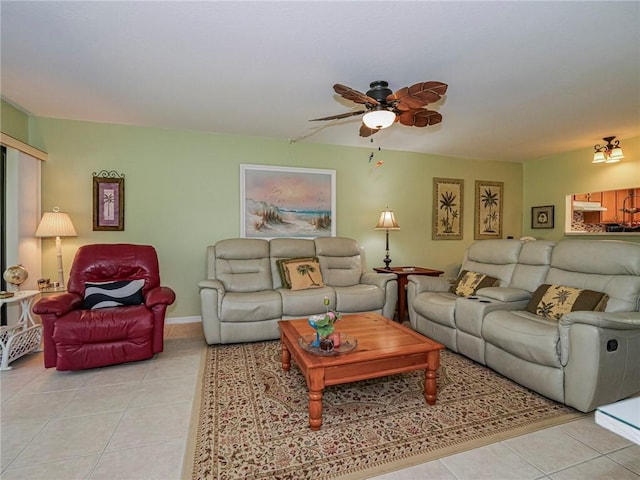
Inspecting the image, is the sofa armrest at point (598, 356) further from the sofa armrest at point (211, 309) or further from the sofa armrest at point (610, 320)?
the sofa armrest at point (211, 309)

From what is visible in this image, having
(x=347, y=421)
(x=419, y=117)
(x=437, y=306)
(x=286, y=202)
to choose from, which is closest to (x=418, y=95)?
(x=419, y=117)

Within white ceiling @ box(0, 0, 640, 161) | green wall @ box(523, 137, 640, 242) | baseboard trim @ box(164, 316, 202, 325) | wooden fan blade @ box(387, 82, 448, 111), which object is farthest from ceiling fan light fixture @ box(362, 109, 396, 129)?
green wall @ box(523, 137, 640, 242)

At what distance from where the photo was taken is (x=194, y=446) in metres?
1.65

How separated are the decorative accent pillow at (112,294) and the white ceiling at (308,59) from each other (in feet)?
5.89

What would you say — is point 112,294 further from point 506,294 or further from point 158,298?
point 506,294

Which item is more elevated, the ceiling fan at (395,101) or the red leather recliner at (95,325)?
the ceiling fan at (395,101)

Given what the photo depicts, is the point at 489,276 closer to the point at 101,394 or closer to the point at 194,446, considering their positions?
the point at 194,446

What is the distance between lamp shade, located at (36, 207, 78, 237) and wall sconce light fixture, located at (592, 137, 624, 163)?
6513 mm

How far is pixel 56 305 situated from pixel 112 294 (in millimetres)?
431

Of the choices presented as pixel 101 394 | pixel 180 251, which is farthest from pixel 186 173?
pixel 101 394

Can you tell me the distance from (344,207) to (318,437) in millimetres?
3301

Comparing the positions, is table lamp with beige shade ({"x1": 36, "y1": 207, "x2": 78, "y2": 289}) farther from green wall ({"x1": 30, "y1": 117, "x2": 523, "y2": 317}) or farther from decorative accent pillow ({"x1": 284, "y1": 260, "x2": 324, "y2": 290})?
decorative accent pillow ({"x1": 284, "y1": 260, "x2": 324, "y2": 290})

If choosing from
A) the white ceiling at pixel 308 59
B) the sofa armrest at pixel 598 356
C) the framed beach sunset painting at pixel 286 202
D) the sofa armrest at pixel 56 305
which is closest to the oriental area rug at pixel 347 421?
the sofa armrest at pixel 598 356

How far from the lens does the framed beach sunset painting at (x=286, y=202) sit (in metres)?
4.13
